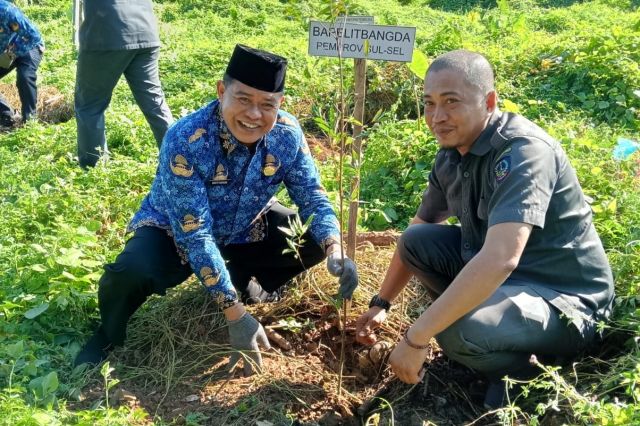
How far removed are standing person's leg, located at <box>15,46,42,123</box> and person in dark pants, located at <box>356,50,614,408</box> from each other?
5014mm

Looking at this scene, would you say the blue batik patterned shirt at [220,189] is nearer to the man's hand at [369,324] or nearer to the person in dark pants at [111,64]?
the man's hand at [369,324]

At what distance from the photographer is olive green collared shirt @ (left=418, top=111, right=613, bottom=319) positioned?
2307mm

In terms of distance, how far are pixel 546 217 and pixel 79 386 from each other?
186 cm

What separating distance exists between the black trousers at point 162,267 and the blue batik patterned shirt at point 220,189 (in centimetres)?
5

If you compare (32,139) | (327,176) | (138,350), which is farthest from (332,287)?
(32,139)

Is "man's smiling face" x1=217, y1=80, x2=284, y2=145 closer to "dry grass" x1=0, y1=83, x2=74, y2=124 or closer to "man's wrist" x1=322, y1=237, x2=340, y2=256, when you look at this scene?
"man's wrist" x1=322, y1=237, x2=340, y2=256

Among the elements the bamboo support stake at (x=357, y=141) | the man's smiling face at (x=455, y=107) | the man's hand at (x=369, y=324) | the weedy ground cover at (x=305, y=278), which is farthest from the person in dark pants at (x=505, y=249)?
the man's hand at (x=369, y=324)

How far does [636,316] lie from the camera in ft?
8.57

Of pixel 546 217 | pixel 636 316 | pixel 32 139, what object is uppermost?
pixel 546 217

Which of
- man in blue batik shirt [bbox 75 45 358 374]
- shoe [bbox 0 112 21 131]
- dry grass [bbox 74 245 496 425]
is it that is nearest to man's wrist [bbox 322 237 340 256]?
man in blue batik shirt [bbox 75 45 358 374]

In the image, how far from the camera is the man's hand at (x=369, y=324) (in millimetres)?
2904

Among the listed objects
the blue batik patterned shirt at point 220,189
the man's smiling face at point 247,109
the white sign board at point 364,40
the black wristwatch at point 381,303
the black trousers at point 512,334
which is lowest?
the black wristwatch at point 381,303

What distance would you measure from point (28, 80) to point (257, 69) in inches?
181

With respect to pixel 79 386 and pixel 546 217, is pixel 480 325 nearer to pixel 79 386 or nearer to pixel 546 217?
pixel 546 217
